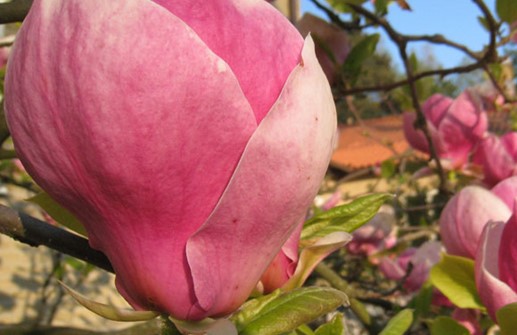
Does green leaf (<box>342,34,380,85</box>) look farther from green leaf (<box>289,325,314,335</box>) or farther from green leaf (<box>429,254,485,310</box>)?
green leaf (<box>289,325,314,335</box>)

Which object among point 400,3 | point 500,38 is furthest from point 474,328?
point 500,38

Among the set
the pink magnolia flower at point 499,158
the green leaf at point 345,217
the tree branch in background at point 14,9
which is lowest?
the pink magnolia flower at point 499,158

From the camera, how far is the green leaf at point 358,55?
1004 millimetres

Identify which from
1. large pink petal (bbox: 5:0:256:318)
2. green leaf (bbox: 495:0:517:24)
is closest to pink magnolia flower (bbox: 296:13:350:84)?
green leaf (bbox: 495:0:517:24)

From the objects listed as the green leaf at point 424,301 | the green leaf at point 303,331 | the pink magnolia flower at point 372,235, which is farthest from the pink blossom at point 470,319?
the pink magnolia flower at point 372,235

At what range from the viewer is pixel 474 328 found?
2.41 ft

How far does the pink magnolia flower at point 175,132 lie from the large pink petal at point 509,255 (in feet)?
0.85

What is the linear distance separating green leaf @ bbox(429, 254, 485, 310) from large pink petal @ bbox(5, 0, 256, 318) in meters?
0.38

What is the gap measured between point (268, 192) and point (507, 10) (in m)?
0.76

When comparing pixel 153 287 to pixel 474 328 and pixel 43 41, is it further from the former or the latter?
pixel 474 328

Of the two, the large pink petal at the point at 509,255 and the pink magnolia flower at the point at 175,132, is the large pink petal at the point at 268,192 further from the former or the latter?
the large pink petal at the point at 509,255

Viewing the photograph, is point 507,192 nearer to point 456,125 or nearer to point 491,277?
point 491,277

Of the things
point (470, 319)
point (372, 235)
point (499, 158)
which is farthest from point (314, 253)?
point (372, 235)

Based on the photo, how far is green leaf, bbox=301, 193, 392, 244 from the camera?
1.49 feet
